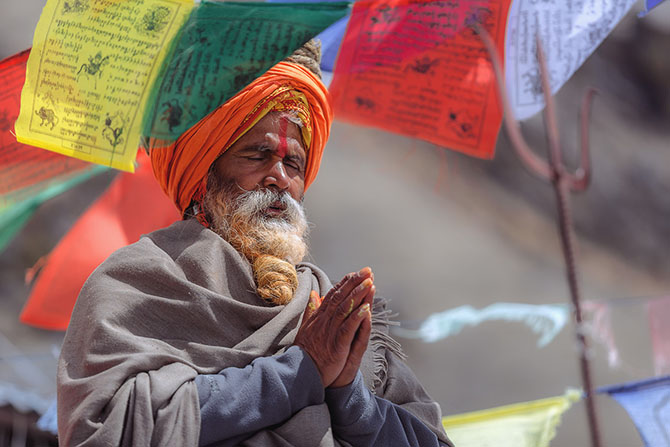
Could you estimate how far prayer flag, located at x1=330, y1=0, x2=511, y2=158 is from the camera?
3213 mm

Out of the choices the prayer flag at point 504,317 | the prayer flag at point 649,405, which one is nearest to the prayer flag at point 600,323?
the prayer flag at point 504,317

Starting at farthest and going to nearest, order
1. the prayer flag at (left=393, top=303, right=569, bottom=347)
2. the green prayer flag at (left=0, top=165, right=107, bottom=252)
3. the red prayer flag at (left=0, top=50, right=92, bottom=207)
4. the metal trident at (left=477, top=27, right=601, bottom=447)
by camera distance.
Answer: the prayer flag at (left=393, top=303, right=569, bottom=347) < the green prayer flag at (left=0, top=165, right=107, bottom=252) < the red prayer flag at (left=0, top=50, right=92, bottom=207) < the metal trident at (left=477, top=27, right=601, bottom=447)

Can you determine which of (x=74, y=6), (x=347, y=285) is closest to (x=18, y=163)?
(x=74, y=6)

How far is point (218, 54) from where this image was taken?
243cm

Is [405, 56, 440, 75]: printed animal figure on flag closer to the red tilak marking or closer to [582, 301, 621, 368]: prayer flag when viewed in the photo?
the red tilak marking

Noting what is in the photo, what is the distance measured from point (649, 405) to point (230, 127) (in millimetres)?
2659

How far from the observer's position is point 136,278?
7.30 ft

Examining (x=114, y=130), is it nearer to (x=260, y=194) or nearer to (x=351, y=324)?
(x=260, y=194)

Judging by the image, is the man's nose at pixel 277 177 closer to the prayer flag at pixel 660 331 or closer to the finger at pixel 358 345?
the finger at pixel 358 345

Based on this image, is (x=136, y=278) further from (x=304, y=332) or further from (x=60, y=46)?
(x=60, y=46)

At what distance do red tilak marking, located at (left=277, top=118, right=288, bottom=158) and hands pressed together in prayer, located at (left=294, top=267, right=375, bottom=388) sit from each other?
2.25ft

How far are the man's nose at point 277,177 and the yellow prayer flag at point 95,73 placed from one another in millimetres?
442

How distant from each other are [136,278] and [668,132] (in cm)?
694

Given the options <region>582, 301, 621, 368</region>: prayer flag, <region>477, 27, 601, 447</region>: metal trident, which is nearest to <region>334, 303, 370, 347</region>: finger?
<region>477, 27, 601, 447</region>: metal trident
